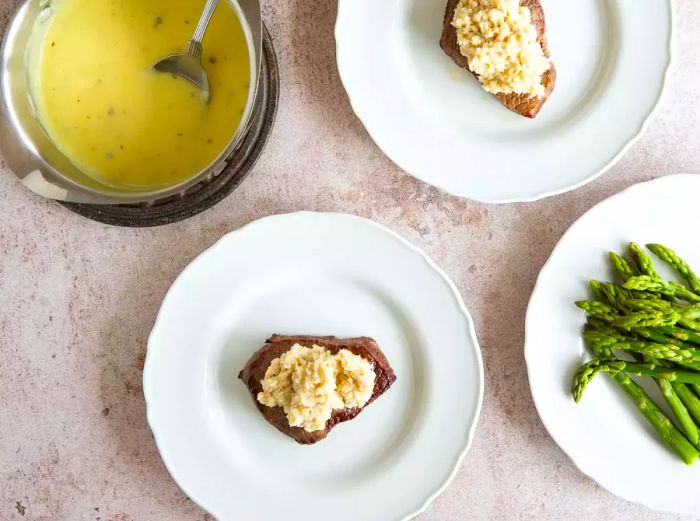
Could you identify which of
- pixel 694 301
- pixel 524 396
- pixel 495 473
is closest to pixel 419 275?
pixel 524 396

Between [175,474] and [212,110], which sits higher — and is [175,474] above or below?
below

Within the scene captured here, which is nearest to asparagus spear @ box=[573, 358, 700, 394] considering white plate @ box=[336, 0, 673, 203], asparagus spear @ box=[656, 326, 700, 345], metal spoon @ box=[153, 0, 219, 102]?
asparagus spear @ box=[656, 326, 700, 345]

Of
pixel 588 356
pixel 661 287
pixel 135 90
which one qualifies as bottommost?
pixel 588 356

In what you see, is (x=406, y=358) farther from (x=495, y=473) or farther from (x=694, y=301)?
(x=694, y=301)

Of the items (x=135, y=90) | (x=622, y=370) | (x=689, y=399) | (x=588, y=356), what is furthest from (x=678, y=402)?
(x=135, y=90)

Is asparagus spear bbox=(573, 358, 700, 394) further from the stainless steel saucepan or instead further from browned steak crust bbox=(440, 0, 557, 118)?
the stainless steel saucepan

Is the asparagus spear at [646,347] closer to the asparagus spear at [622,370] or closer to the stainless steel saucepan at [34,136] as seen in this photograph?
the asparagus spear at [622,370]

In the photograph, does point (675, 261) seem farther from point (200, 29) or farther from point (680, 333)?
point (200, 29)
